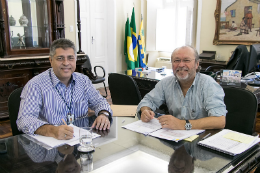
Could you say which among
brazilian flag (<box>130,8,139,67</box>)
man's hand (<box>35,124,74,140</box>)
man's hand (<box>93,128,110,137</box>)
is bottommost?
man's hand (<box>93,128,110,137</box>)

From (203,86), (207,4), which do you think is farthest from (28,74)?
(207,4)

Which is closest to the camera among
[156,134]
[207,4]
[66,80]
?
[156,134]

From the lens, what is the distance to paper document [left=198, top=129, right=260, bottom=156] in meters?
1.25

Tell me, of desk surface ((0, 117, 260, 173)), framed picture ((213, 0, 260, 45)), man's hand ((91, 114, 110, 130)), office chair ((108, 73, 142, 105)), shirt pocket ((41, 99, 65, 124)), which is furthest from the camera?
framed picture ((213, 0, 260, 45))

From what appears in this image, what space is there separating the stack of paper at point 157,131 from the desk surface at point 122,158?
57mm

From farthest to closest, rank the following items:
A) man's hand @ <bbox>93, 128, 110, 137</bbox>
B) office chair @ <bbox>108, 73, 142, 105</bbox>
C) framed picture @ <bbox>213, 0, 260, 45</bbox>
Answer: framed picture @ <bbox>213, 0, 260, 45</bbox> → office chair @ <bbox>108, 73, 142, 105</bbox> → man's hand @ <bbox>93, 128, 110, 137</bbox>

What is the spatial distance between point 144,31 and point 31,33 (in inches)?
136

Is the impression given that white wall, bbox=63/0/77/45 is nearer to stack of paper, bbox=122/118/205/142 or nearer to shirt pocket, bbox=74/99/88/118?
shirt pocket, bbox=74/99/88/118

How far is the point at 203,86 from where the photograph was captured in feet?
5.90

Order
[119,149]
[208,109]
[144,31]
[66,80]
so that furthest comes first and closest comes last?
[144,31]
[66,80]
[208,109]
[119,149]

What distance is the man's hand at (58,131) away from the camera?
1.38 m

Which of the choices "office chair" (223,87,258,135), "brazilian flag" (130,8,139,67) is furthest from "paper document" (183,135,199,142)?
"brazilian flag" (130,8,139,67)

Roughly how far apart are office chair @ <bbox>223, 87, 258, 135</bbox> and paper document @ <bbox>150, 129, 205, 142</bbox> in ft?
1.80

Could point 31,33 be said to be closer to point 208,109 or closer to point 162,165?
point 208,109
